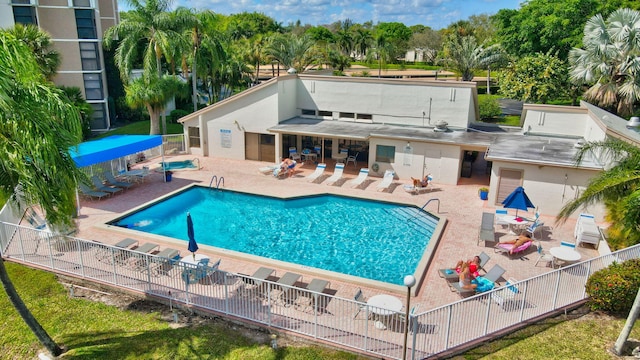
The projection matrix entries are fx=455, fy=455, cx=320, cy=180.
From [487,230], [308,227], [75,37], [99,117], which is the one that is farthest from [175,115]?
[487,230]

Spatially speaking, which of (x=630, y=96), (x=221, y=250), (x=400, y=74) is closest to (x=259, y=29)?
(x=400, y=74)

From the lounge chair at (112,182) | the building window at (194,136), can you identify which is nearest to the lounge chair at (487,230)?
the lounge chair at (112,182)

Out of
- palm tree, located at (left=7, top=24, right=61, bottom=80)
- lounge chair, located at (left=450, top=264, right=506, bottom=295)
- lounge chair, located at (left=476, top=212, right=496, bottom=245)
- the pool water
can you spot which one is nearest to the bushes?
lounge chair, located at (left=450, top=264, right=506, bottom=295)

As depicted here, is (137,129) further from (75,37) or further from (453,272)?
(453,272)

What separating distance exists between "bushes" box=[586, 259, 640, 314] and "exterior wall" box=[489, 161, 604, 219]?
8111mm

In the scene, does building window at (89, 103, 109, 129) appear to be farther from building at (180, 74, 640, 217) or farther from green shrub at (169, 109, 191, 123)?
building at (180, 74, 640, 217)

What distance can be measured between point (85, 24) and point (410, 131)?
27.1m

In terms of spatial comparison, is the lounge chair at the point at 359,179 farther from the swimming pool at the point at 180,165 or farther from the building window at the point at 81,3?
the building window at the point at 81,3

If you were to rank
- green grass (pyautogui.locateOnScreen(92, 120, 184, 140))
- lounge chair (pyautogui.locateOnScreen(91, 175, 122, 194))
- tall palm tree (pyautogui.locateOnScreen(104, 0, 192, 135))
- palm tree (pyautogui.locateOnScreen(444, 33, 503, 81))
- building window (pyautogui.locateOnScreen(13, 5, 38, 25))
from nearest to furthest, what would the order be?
lounge chair (pyautogui.locateOnScreen(91, 175, 122, 194)) < tall palm tree (pyautogui.locateOnScreen(104, 0, 192, 135)) < building window (pyautogui.locateOnScreen(13, 5, 38, 25)) < green grass (pyautogui.locateOnScreen(92, 120, 184, 140)) < palm tree (pyautogui.locateOnScreen(444, 33, 503, 81))

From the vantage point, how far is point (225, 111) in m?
29.4

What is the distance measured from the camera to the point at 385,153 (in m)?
Answer: 25.9

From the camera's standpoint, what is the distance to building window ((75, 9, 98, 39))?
35.4 metres

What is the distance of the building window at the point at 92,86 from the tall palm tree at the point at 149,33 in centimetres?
324

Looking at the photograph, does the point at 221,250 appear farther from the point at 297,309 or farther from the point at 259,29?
the point at 259,29
